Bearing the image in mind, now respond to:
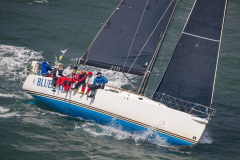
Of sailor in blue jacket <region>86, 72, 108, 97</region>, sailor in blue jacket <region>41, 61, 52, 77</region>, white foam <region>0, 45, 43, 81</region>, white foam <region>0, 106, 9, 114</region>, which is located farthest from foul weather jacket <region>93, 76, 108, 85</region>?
white foam <region>0, 45, 43, 81</region>

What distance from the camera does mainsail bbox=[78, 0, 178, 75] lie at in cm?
1478

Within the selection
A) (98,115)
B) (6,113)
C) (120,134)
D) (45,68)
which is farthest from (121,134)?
(6,113)

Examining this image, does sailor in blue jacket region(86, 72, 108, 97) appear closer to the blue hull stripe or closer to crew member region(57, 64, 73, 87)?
the blue hull stripe

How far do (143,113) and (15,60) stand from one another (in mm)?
9981

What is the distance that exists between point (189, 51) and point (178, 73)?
982 millimetres

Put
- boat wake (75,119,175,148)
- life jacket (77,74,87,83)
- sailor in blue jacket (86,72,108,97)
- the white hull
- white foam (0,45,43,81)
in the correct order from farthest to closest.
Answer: white foam (0,45,43,81)
life jacket (77,74,87,83)
sailor in blue jacket (86,72,108,97)
boat wake (75,119,175,148)
the white hull

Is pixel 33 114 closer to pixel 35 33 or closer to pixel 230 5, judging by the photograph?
pixel 35 33

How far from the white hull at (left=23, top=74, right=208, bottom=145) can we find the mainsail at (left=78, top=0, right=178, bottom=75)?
4.12 feet

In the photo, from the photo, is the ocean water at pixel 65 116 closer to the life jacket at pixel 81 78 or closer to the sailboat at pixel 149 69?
the sailboat at pixel 149 69

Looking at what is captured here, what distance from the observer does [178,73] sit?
46.6 feet

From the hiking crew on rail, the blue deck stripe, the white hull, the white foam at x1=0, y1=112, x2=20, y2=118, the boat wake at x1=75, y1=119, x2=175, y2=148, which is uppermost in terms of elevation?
the hiking crew on rail

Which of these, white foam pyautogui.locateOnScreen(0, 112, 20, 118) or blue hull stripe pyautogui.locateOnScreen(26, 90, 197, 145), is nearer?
blue hull stripe pyautogui.locateOnScreen(26, 90, 197, 145)

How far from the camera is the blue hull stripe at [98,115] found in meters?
14.0

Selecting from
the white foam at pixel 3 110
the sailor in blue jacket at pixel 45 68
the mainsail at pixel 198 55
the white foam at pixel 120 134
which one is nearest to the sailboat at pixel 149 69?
the mainsail at pixel 198 55
